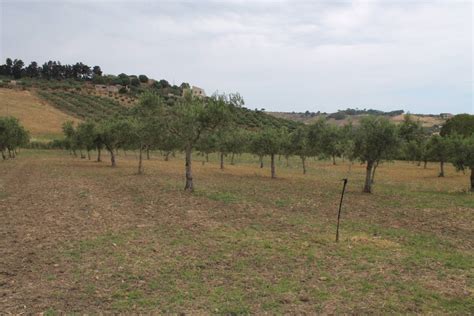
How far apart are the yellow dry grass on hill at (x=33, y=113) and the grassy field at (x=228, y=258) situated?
89.8 meters

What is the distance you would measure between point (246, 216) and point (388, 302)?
982cm

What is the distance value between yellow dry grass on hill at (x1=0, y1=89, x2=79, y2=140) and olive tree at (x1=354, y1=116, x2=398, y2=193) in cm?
8822

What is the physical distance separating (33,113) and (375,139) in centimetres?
11235

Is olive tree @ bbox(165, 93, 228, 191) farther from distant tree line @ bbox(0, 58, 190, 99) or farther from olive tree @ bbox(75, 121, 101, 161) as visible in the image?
distant tree line @ bbox(0, 58, 190, 99)

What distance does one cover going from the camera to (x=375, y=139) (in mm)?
28172

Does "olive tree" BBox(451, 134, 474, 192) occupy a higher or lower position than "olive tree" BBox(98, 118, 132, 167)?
lower

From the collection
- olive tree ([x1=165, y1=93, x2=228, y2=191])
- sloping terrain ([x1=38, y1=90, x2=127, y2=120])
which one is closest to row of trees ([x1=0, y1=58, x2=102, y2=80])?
sloping terrain ([x1=38, y1=90, x2=127, y2=120])

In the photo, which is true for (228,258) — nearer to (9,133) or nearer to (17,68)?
(9,133)

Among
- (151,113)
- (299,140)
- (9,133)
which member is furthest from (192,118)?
(9,133)

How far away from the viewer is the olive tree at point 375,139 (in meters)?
27.8

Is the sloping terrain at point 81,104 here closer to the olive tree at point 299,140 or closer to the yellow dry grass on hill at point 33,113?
the yellow dry grass on hill at point 33,113

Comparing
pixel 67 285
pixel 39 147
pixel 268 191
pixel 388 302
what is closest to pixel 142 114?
pixel 268 191

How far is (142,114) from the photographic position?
3322 centimetres

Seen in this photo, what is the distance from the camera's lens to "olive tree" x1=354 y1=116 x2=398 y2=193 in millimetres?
27812
